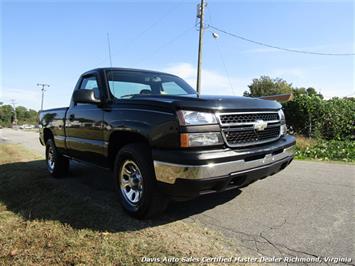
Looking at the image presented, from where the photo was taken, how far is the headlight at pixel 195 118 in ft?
9.90

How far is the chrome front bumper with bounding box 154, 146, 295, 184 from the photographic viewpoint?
9.57ft

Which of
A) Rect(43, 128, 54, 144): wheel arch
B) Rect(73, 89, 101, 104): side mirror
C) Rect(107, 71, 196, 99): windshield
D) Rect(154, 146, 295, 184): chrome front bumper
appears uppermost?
Rect(107, 71, 196, 99): windshield

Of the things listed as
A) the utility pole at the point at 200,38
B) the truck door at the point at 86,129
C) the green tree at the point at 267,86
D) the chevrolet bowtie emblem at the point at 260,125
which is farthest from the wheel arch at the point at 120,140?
the green tree at the point at 267,86

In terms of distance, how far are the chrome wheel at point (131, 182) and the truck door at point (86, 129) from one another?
64 cm

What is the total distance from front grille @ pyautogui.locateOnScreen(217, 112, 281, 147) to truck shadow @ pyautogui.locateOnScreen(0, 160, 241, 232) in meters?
1.16

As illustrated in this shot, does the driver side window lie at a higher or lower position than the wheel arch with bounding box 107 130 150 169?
higher

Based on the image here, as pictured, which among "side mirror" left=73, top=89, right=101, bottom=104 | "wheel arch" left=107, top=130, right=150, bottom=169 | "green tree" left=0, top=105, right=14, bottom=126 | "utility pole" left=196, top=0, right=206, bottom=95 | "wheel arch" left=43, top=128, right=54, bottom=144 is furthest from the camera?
"green tree" left=0, top=105, right=14, bottom=126

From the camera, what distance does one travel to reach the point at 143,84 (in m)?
4.85

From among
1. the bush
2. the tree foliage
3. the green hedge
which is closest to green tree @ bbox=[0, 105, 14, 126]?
the tree foliage

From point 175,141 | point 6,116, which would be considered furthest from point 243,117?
point 6,116

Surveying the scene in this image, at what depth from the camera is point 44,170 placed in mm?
7301

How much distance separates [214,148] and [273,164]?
0.90 metres

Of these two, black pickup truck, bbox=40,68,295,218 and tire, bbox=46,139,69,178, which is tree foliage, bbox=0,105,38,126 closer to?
tire, bbox=46,139,69,178

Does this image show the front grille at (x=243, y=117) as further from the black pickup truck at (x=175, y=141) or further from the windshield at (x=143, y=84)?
the windshield at (x=143, y=84)
